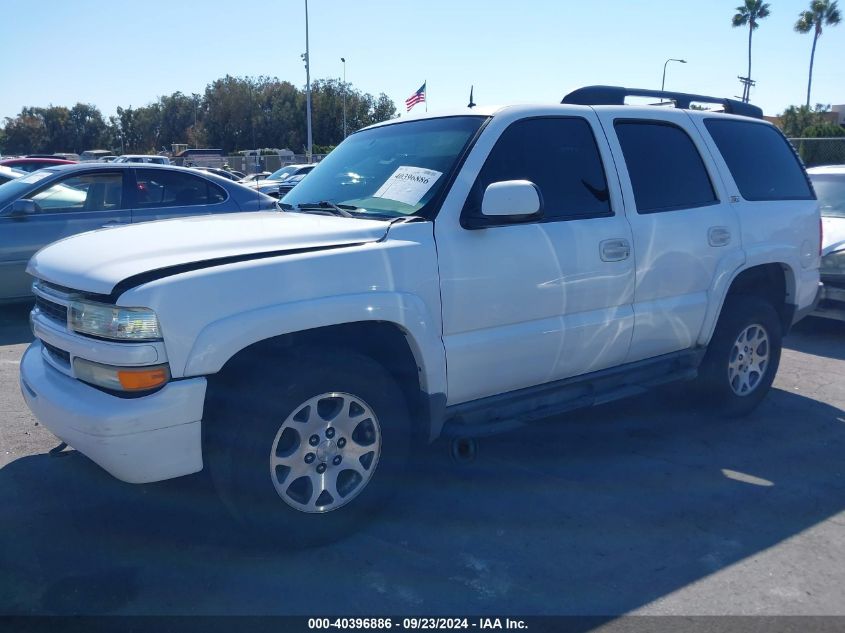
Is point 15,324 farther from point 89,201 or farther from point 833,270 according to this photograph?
point 833,270

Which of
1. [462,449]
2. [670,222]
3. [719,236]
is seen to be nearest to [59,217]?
[462,449]

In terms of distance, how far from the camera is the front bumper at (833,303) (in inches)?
294

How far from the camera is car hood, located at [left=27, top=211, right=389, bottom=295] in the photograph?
305cm

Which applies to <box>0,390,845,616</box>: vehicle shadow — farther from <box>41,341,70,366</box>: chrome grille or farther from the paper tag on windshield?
the paper tag on windshield

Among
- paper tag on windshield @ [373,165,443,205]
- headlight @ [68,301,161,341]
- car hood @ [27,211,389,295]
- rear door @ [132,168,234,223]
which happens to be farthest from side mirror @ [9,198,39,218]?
headlight @ [68,301,161,341]

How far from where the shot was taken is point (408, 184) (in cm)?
388

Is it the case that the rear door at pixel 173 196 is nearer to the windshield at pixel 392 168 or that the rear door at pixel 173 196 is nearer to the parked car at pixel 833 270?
the windshield at pixel 392 168

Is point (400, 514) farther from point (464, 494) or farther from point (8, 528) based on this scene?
point (8, 528)

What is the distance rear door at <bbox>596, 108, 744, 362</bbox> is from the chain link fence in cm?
1816

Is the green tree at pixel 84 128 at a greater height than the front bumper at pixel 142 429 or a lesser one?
greater

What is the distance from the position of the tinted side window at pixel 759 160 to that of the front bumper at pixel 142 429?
395 cm

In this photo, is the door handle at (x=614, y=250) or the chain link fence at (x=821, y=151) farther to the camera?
the chain link fence at (x=821, y=151)

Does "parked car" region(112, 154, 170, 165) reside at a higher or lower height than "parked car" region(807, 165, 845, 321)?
higher

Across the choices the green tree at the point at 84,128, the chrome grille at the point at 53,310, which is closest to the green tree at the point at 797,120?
the chrome grille at the point at 53,310
